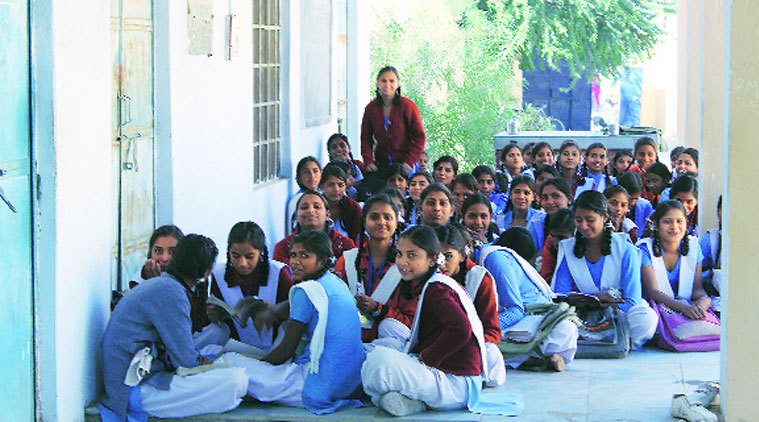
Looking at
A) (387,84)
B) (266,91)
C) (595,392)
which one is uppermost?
(387,84)

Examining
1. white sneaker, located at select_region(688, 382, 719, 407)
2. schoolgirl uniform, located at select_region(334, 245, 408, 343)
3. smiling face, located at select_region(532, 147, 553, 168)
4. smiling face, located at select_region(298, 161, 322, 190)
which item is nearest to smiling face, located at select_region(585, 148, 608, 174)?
smiling face, located at select_region(532, 147, 553, 168)

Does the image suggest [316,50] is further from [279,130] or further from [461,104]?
[461,104]

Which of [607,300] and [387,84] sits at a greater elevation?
[387,84]

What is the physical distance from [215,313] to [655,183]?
4897 mm

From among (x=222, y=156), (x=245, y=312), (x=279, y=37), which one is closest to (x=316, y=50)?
(x=279, y=37)

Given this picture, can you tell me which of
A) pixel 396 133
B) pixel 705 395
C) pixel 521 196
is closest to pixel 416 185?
pixel 521 196

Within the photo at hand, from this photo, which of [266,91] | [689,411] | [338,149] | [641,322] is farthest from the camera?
[338,149]

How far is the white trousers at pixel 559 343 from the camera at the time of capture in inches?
235

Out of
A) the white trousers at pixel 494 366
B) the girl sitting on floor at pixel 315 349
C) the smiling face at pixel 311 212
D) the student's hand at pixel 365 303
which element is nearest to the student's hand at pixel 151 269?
the girl sitting on floor at pixel 315 349

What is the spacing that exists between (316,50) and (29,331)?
6.58 metres

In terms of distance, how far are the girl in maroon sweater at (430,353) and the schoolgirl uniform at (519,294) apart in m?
0.95

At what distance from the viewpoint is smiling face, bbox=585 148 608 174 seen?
9.56m

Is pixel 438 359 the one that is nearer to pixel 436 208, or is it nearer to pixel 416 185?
pixel 436 208

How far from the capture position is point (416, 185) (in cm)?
842
